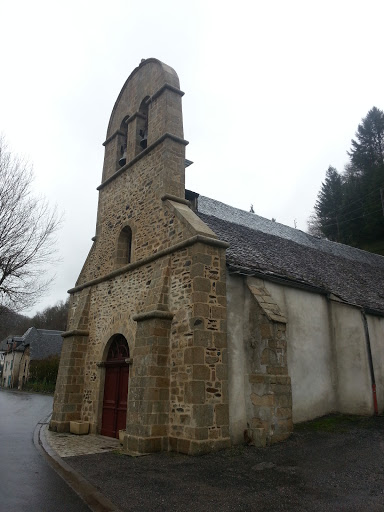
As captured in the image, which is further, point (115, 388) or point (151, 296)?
point (115, 388)

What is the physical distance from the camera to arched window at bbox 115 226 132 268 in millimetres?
12156

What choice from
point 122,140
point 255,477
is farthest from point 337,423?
point 122,140

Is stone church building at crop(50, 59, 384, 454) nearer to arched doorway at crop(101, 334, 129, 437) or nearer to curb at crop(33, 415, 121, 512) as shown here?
arched doorway at crop(101, 334, 129, 437)

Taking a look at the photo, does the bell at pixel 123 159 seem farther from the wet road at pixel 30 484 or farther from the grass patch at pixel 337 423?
the grass patch at pixel 337 423

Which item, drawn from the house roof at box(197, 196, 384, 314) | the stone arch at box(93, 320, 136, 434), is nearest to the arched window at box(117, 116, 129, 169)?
the house roof at box(197, 196, 384, 314)

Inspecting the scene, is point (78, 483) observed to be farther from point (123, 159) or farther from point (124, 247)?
point (123, 159)

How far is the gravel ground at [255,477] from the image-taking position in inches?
194

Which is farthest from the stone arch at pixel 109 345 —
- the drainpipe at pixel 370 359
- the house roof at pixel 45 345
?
the house roof at pixel 45 345

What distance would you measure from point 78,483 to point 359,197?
34.3m

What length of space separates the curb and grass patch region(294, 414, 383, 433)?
539 centimetres

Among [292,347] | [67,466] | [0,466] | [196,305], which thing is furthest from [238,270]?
[0,466]

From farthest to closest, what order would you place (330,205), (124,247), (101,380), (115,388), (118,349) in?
(330,205)
(124,247)
(101,380)
(118,349)
(115,388)

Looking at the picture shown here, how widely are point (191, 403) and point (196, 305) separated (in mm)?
2014

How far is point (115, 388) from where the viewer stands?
1062cm
